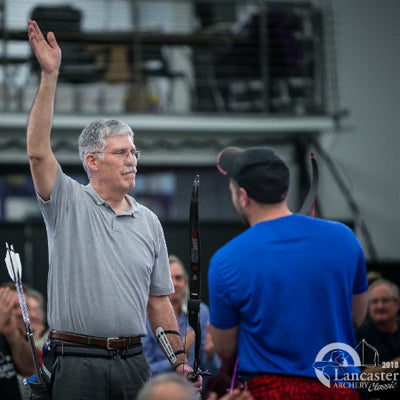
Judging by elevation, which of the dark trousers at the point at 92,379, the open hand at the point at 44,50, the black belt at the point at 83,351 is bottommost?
the dark trousers at the point at 92,379

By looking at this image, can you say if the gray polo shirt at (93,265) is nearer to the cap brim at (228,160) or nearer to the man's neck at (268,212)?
the cap brim at (228,160)

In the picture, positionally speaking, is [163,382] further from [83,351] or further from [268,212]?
[83,351]

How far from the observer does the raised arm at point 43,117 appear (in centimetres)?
329

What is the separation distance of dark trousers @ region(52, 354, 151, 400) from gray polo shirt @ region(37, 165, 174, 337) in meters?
0.13

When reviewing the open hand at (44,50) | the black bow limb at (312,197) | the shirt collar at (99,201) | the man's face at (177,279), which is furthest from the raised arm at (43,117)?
the man's face at (177,279)

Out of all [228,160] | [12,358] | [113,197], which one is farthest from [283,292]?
[12,358]

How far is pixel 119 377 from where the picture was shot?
11.4 feet

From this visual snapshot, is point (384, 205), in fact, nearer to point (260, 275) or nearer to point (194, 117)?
point (194, 117)

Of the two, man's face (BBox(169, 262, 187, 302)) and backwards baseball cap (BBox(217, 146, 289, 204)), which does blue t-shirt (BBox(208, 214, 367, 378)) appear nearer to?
backwards baseball cap (BBox(217, 146, 289, 204))

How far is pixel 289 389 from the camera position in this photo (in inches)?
116

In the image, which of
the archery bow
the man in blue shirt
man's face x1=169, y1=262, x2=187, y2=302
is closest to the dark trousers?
the archery bow

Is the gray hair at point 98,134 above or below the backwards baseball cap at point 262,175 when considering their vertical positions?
above

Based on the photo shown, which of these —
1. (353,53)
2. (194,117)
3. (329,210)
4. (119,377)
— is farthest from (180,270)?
(353,53)

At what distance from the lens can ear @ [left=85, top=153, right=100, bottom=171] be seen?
369 centimetres
